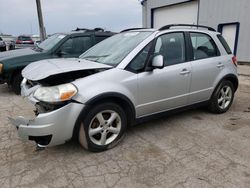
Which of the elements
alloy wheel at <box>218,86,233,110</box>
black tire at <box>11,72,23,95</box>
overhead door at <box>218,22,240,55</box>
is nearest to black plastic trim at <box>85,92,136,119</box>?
alloy wheel at <box>218,86,233,110</box>

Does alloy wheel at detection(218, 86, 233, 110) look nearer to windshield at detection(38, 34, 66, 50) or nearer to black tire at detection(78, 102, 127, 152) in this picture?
black tire at detection(78, 102, 127, 152)

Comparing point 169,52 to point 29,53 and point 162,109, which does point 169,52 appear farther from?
point 29,53

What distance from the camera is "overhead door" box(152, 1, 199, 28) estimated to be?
13.0m

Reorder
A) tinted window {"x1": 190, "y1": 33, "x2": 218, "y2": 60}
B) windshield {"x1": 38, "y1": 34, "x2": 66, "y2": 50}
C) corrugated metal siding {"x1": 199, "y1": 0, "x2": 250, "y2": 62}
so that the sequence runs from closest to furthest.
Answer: tinted window {"x1": 190, "y1": 33, "x2": 218, "y2": 60}
windshield {"x1": 38, "y1": 34, "x2": 66, "y2": 50}
corrugated metal siding {"x1": 199, "y1": 0, "x2": 250, "y2": 62}

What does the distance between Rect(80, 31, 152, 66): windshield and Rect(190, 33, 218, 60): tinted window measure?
944mm

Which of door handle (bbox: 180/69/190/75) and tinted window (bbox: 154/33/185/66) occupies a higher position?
tinted window (bbox: 154/33/185/66)

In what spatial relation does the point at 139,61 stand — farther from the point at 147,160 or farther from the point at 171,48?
the point at 147,160

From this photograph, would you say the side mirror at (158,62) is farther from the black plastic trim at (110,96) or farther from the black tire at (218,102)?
the black tire at (218,102)

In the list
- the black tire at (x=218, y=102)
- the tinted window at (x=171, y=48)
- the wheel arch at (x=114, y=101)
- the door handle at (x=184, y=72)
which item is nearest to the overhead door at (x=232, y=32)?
the black tire at (x=218, y=102)

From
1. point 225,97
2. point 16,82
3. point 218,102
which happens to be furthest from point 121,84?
point 16,82

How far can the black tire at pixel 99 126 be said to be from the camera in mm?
2797

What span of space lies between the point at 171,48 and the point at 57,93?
1.97m

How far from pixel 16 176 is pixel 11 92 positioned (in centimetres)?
419

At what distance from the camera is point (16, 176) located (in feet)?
8.30
